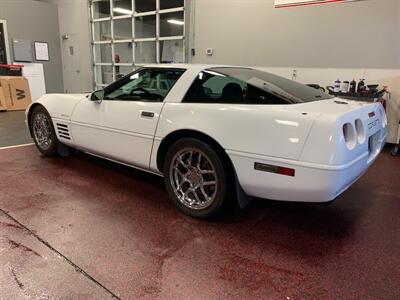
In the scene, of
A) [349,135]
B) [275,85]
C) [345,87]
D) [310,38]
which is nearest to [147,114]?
[275,85]

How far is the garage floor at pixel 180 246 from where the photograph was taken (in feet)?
5.24

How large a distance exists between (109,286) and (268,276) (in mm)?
852

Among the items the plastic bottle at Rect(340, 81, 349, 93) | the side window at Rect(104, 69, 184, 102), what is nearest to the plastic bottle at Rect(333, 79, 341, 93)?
the plastic bottle at Rect(340, 81, 349, 93)

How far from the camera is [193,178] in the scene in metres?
2.33

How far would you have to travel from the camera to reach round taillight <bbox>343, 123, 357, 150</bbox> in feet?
6.02

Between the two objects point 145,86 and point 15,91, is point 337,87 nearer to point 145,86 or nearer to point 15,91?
point 145,86

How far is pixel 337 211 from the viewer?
254 centimetres

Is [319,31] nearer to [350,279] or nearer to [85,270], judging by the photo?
[350,279]

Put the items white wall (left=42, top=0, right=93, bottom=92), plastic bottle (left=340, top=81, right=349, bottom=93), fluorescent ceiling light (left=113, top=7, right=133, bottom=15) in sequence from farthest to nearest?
1. white wall (left=42, top=0, right=93, bottom=92)
2. fluorescent ceiling light (left=113, top=7, right=133, bottom=15)
3. plastic bottle (left=340, top=81, right=349, bottom=93)

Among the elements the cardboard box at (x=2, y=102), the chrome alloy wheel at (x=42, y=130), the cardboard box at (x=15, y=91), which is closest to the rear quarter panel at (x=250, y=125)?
the chrome alloy wheel at (x=42, y=130)

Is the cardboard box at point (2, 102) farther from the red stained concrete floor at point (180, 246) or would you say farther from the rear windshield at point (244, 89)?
the rear windshield at point (244, 89)

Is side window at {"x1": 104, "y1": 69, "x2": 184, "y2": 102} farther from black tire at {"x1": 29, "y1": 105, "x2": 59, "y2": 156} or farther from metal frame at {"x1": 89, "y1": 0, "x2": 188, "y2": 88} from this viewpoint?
metal frame at {"x1": 89, "y1": 0, "x2": 188, "y2": 88}

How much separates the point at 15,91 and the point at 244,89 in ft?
25.2

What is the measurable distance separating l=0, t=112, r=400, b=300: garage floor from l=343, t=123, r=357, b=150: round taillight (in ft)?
2.27
